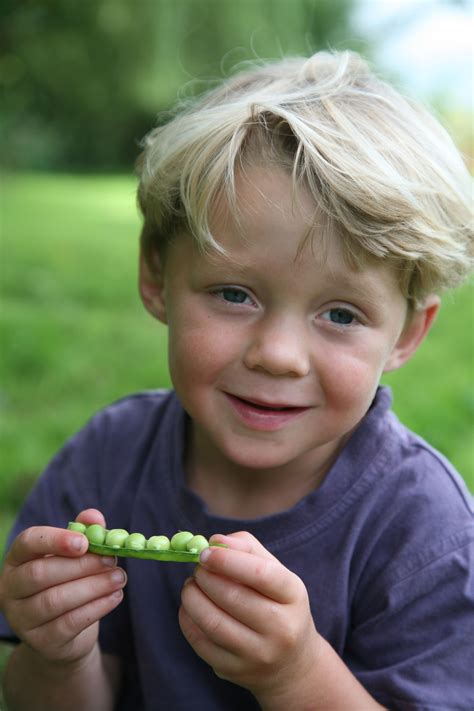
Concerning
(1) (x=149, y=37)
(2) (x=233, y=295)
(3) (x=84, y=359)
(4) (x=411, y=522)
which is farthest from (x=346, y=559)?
(1) (x=149, y=37)

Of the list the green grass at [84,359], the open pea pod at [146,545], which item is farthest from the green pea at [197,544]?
the green grass at [84,359]

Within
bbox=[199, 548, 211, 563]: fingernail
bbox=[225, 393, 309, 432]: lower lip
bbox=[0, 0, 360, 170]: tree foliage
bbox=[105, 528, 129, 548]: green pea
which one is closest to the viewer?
bbox=[199, 548, 211, 563]: fingernail

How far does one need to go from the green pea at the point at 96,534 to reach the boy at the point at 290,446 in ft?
0.11

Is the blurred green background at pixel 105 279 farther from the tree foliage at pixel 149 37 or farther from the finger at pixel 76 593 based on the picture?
the finger at pixel 76 593

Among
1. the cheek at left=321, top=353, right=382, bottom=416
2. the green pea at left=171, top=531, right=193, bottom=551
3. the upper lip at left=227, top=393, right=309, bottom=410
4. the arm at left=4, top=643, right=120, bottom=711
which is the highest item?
the cheek at left=321, top=353, right=382, bottom=416

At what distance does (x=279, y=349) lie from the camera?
5.28 feet

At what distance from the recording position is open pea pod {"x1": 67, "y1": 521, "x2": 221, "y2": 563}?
4.71 ft

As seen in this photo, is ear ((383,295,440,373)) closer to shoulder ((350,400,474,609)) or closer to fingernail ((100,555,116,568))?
shoulder ((350,400,474,609))

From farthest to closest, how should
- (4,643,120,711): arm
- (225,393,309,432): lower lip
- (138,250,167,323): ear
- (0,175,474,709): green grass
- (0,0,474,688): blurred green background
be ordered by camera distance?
1. (0,0,474,688): blurred green background
2. (0,175,474,709): green grass
3. (138,250,167,323): ear
4. (4,643,120,711): arm
5. (225,393,309,432): lower lip

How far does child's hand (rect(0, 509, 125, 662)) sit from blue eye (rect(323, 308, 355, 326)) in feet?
1.85

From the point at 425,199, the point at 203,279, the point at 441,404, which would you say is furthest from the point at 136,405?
the point at 441,404

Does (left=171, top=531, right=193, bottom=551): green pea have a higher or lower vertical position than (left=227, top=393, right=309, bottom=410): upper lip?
lower

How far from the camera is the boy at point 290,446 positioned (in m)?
1.56

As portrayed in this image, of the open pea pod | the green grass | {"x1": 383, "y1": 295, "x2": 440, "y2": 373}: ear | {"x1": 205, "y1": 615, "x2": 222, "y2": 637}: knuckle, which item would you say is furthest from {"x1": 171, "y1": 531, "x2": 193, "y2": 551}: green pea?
the green grass
